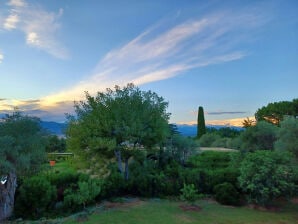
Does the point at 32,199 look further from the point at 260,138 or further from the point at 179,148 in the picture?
the point at 260,138

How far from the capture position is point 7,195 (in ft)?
56.3

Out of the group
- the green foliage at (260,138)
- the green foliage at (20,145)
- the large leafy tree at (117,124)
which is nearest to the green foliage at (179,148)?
the large leafy tree at (117,124)

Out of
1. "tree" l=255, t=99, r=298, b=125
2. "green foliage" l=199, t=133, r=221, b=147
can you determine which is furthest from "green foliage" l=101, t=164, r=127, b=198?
"tree" l=255, t=99, r=298, b=125

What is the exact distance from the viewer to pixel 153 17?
73.0 feet

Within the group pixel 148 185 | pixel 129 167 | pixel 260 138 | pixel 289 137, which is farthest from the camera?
pixel 260 138

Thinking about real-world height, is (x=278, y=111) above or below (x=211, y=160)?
above

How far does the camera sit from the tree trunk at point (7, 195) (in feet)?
56.0

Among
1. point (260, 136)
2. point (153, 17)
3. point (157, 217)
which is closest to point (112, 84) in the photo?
point (153, 17)

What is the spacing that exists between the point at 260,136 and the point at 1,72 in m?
28.1

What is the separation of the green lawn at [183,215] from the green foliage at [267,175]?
1265 mm

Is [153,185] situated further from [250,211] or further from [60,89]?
[60,89]

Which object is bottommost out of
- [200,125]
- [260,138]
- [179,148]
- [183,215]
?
[183,215]

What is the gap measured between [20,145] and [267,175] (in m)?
15.1

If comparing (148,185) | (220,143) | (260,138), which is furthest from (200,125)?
(148,185)
